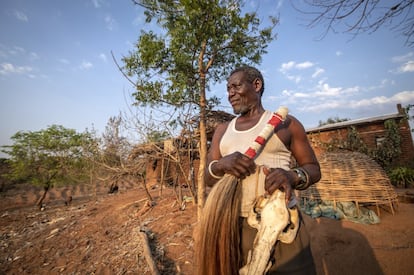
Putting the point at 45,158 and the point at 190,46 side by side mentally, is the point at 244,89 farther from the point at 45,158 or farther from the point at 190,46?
the point at 45,158

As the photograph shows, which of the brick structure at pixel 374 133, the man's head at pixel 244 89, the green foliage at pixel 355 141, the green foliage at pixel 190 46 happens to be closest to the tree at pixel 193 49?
the green foliage at pixel 190 46

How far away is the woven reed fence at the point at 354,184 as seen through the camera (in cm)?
557

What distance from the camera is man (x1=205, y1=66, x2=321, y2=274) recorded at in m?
1.21

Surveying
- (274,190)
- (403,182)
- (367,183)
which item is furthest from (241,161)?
(403,182)

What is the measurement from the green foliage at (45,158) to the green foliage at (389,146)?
58.4ft

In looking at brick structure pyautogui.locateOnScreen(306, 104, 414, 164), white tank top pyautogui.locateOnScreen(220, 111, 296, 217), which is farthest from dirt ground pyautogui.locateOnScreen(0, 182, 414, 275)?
brick structure pyautogui.locateOnScreen(306, 104, 414, 164)

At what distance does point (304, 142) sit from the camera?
1.48m

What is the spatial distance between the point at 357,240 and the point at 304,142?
14.8 ft

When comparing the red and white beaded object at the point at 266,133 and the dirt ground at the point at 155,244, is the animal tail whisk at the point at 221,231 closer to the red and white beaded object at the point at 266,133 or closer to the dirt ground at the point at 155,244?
the red and white beaded object at the point at 266,133

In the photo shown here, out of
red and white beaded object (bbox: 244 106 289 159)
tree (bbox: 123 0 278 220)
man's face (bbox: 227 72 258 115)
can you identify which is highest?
tree (bbox: 123 0 278 220)

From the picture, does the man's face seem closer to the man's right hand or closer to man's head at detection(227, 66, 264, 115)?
man's head at detection(227, 66, 264, 115)

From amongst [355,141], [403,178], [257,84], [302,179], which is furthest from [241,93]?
[355,141]

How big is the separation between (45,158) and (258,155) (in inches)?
585

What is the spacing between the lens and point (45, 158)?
39.8 ft
